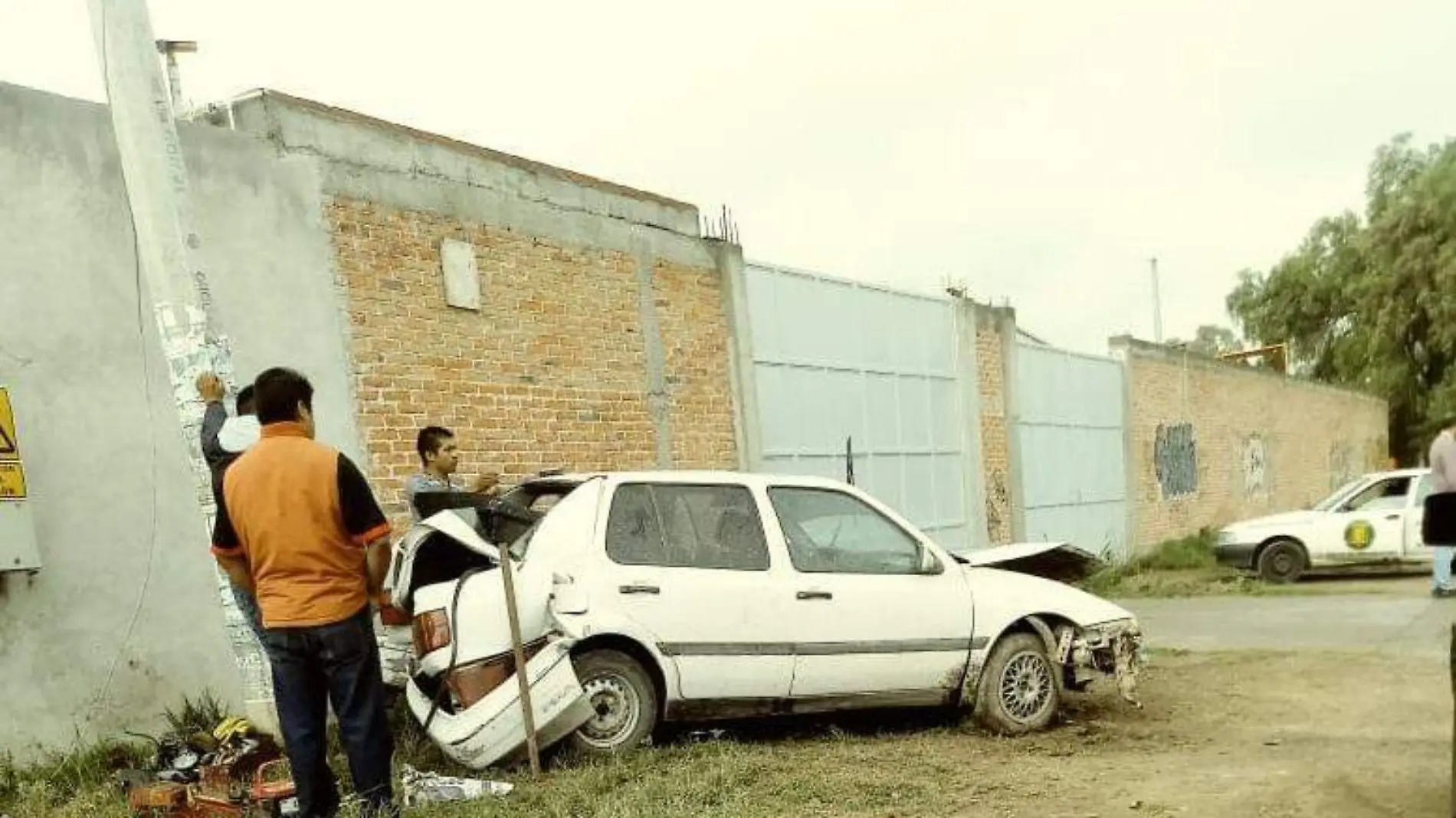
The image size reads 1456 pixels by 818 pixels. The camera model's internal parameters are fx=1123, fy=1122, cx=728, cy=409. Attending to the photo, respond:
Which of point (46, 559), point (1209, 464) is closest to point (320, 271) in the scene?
point (46, 559)

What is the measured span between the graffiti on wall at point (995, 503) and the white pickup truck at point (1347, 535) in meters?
3.09

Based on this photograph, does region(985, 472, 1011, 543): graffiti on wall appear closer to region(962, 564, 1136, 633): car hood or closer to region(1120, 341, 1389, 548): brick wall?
region(1120, 341, 1389, 548): brick wall

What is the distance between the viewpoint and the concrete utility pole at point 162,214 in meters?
5.11

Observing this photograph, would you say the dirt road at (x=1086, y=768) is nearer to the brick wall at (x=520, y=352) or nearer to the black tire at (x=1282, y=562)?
the brick wall at (x=520, y=352)

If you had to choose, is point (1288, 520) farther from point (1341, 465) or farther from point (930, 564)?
point (1341, 465)

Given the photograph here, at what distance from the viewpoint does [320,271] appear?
7.12 metres

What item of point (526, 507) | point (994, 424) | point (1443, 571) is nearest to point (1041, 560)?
point (526, 507)

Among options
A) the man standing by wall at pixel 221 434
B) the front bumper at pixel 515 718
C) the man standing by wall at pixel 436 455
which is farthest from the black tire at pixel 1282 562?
the man standing by wall at pixel 221 434

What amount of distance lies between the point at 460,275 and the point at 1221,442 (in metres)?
18.3

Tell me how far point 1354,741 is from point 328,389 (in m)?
6.20

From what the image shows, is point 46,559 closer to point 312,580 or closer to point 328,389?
point 328,389

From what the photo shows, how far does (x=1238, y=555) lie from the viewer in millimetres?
14742

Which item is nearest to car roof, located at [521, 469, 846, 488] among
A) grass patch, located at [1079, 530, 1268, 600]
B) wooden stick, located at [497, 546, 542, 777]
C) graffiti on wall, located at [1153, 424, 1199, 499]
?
wooden stick, located at [497, 546, 542, 777]

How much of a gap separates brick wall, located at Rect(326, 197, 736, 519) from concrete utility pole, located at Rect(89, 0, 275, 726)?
2.00m
